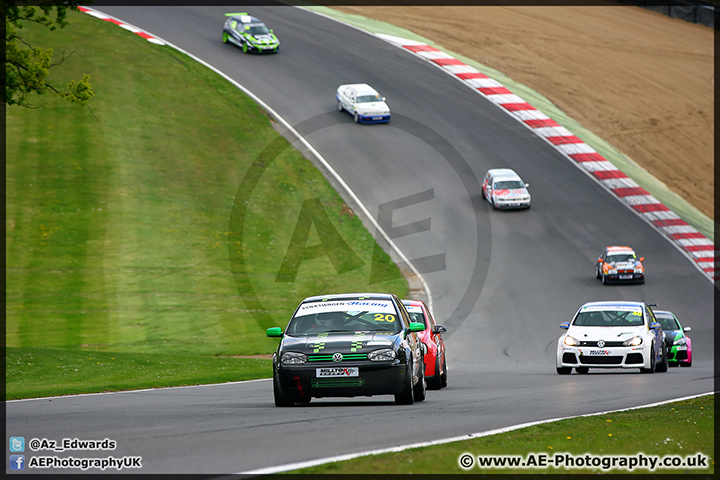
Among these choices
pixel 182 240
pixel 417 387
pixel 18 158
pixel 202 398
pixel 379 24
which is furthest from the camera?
pixel 379 24

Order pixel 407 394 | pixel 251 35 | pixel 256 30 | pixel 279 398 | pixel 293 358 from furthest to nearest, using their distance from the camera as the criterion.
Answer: pixel 256 30
pixel 251 35
pixel 407 394
pixel 279 398
pixel 293 358

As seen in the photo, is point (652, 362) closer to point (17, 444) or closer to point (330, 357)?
point (330, 357)

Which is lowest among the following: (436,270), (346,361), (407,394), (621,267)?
(436,270)

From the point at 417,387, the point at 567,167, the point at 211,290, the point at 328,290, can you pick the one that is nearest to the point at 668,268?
the point at 567,167

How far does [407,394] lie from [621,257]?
24.0 meters

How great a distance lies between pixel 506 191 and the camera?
41.9 meters

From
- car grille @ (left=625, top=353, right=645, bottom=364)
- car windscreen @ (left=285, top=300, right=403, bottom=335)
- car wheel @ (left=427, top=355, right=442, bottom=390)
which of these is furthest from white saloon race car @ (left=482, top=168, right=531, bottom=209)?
car windscreen @ (left=285, top=300, right=403, bottom=335)

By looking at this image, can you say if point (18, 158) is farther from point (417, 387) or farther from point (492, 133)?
point (417, 387)

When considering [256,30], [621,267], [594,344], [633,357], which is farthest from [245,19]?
[633,357]

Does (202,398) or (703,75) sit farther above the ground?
(202,398)

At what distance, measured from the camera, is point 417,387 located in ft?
45.5

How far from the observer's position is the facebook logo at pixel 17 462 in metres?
8.52

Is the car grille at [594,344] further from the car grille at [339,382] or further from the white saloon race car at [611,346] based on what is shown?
the car grille at [339,382]

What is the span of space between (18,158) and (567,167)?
2580 cm
